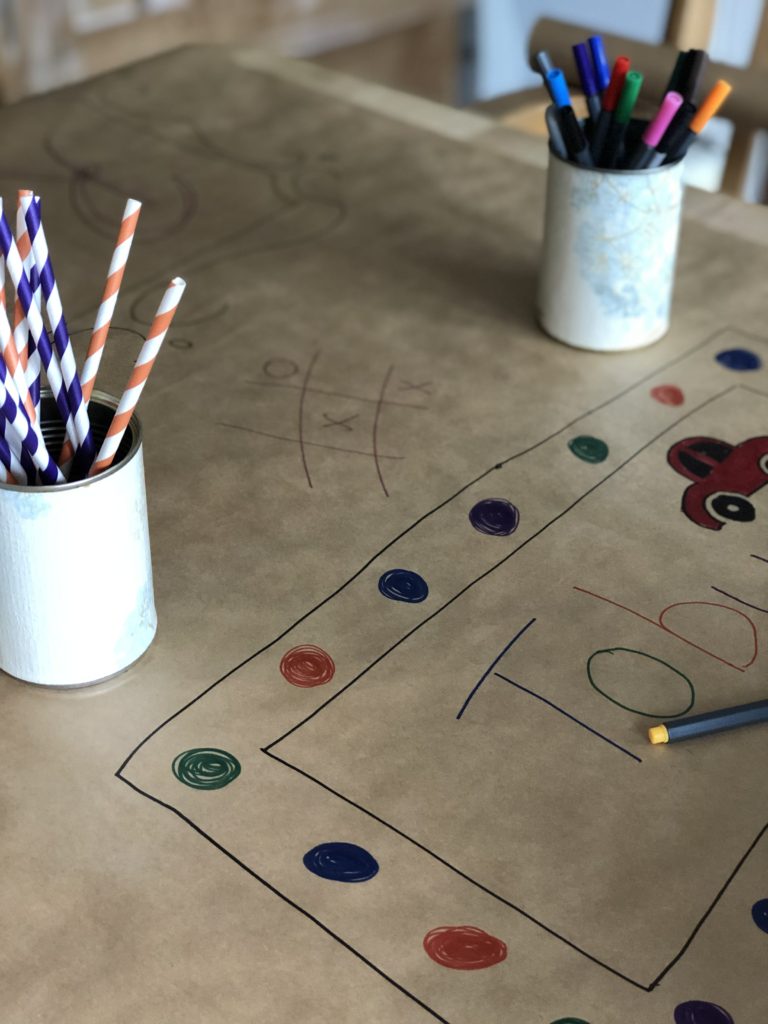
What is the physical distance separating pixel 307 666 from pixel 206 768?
9cm

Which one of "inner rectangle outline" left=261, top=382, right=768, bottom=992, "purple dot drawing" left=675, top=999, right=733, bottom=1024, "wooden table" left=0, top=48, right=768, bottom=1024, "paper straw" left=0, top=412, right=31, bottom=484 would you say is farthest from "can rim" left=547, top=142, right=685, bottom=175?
"purple dot drawing" left=675, top=999, right=733, bottom=1024

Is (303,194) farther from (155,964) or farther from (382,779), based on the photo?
(155,964)

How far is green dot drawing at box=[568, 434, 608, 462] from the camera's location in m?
0.85

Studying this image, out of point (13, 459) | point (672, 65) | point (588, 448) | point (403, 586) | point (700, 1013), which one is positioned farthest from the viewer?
point (672, 65)

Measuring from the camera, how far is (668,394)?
0.91 metres

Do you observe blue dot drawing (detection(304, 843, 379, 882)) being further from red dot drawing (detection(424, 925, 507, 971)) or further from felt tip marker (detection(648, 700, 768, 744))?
felt tip marker (detection(648, 700, 768, 744))

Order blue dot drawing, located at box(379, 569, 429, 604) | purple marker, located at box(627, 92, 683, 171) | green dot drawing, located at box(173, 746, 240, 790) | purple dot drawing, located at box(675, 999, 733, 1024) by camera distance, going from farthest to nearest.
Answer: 1. purple marker, located at box(627, 92, 683, 171)
2. blue dot drawing, located at box(379, 569, 429, 604)
3. green dot drawing, located at box(173, 746, 240, 790)
4. purple dot drawing, located at box(675, 999, 733, 1024)

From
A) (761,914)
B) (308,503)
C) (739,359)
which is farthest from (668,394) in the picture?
(761,914)

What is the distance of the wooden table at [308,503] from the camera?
53 centimetres

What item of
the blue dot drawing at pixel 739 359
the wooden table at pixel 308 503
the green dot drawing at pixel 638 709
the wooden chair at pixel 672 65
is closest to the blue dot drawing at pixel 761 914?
the wooden table at pixel 308 503

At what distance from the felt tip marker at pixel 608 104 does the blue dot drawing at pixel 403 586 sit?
14.5 inches

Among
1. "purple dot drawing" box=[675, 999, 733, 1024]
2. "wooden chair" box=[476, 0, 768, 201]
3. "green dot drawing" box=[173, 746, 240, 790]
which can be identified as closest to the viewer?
"purple dot drawing" box=[675, 999, 733, 1024]

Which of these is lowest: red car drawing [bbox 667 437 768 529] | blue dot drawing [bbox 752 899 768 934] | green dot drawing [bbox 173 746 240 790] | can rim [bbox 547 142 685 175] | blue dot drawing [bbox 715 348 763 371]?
green dot drawing [bbox 173 746 240 790]

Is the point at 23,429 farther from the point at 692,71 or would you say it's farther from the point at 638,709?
the point at 692,71
